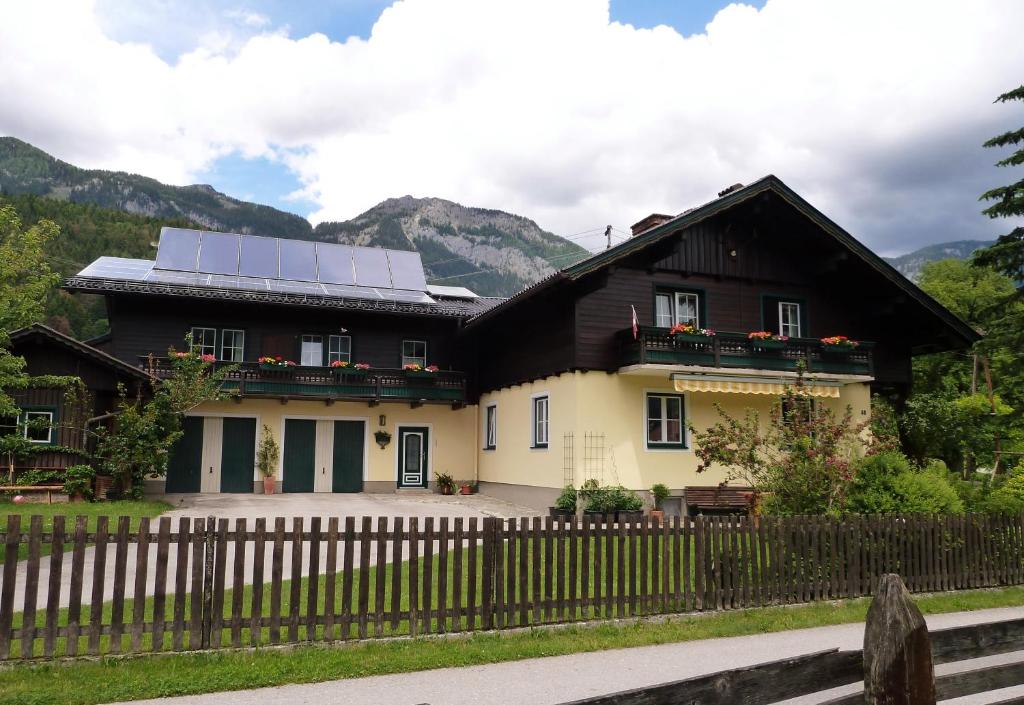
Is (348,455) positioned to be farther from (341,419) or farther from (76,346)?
(76,346)

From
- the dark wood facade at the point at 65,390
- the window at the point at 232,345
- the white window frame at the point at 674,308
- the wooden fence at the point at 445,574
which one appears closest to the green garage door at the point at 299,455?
the window at the point at 232,345

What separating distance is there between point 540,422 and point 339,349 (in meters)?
8.30

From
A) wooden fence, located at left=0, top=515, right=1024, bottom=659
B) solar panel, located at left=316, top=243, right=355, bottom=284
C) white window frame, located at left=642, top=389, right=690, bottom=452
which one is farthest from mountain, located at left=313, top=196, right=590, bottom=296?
wooden fence, located at left=0, top=515, right=1024, bottom=659

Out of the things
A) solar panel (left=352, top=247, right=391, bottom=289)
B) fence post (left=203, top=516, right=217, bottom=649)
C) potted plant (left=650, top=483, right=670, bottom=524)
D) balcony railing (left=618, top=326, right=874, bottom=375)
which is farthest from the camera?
solar panel (left=352, top=247, right=391, bottom=289)

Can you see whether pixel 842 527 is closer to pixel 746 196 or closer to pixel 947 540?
pixel 947 540

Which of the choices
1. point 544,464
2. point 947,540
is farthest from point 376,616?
point 544,464

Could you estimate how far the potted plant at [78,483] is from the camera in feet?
67.6

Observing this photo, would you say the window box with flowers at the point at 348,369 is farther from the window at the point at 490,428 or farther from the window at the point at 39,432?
the window at the point at 39,432

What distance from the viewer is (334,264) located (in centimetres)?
3067

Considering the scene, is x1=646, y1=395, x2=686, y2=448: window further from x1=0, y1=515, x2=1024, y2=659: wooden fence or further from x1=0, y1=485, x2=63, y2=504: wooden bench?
x1=0, y1=485, x2=63, y2=504: wooden bench

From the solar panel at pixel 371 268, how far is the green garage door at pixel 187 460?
7.56 metres

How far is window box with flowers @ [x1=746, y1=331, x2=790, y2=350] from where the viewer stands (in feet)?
70.4

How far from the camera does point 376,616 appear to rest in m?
8.09

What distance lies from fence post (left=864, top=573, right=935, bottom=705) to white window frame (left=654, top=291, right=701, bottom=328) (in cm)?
1866
